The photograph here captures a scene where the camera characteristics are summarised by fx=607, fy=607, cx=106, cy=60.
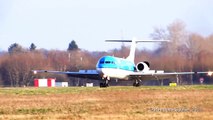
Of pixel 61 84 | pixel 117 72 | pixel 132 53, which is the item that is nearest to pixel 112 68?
pixel 117 72

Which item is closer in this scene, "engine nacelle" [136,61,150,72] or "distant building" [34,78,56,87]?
"engine nacelle" [136,61,150,72]

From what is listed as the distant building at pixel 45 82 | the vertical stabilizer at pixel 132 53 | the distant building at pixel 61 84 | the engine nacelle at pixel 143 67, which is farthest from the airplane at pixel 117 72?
the distant building at pixel 61 84

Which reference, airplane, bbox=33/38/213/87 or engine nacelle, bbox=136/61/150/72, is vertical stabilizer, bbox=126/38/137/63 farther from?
engine nacelle, bbox=136/61/150/72

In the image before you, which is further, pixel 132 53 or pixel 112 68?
pixel 132 53

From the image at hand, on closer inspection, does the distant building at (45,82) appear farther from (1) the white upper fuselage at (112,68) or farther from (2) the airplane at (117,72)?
(1) the white upper fuselage at (112,68)

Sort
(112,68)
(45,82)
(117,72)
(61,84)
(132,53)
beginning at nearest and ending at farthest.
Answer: (112,68)
(117,72)
(132,53)
(45,82)
(61,84)

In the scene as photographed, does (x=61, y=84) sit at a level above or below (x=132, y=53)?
below

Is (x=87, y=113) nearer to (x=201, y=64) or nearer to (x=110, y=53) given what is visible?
(x=201, y=64)

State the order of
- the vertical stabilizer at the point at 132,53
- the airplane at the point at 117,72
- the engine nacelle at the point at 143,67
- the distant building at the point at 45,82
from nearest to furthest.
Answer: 1. the airplane at the point at 117,72
2. the engine nacelle at the point at 143,67
3. the vertical stabilizer at the point at 132,53
4. the distant building at the point at 45,82

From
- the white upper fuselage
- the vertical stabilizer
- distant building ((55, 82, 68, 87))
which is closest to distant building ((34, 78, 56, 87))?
distant building ((55, 82, 68, 87))

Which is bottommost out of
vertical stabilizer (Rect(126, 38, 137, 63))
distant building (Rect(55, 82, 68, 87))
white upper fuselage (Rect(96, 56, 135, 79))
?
distant building (Rect(55, 82, 68, 87))

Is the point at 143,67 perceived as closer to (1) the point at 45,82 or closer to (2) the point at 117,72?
(2) the point at 117,72

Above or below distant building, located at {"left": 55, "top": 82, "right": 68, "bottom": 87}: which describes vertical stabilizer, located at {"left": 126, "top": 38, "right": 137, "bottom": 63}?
above

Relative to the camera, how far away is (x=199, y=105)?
2591cm
